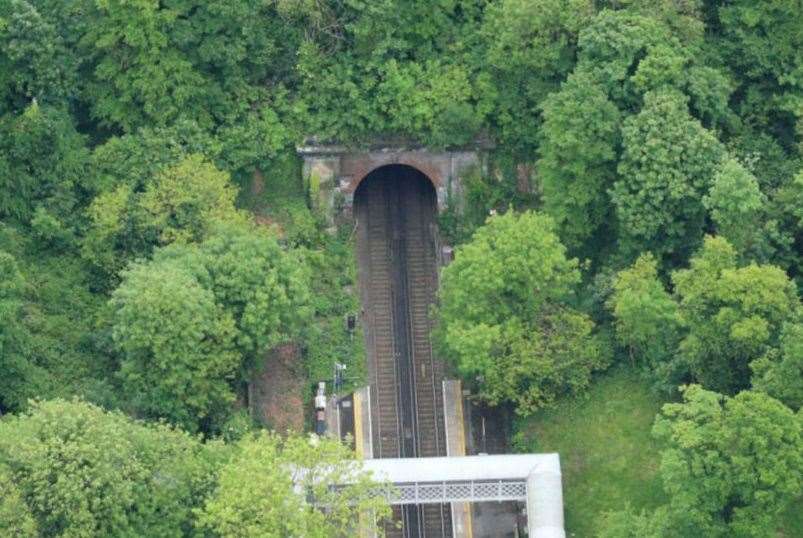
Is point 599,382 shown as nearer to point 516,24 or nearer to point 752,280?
point 752,280

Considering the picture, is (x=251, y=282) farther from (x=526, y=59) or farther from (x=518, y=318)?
(x=526, y=59)

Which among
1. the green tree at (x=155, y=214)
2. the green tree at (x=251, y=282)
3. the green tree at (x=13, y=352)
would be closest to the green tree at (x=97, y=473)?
the green tree at (x=13, y=352)

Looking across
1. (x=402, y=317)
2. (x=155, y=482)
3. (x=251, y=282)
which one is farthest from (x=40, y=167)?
(x=155, y=482)

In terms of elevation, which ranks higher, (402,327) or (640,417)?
(402,327)

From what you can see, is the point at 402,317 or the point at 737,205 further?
the point at 402,317

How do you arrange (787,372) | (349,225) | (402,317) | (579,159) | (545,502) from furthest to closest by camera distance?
(349,225) → (402,317) → (579,159) → (545,502) → (787,372)

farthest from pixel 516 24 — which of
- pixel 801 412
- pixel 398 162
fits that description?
pixel 801 412

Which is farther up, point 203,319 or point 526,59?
point 526,59

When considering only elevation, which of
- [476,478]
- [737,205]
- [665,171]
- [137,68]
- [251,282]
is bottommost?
[476,478]
